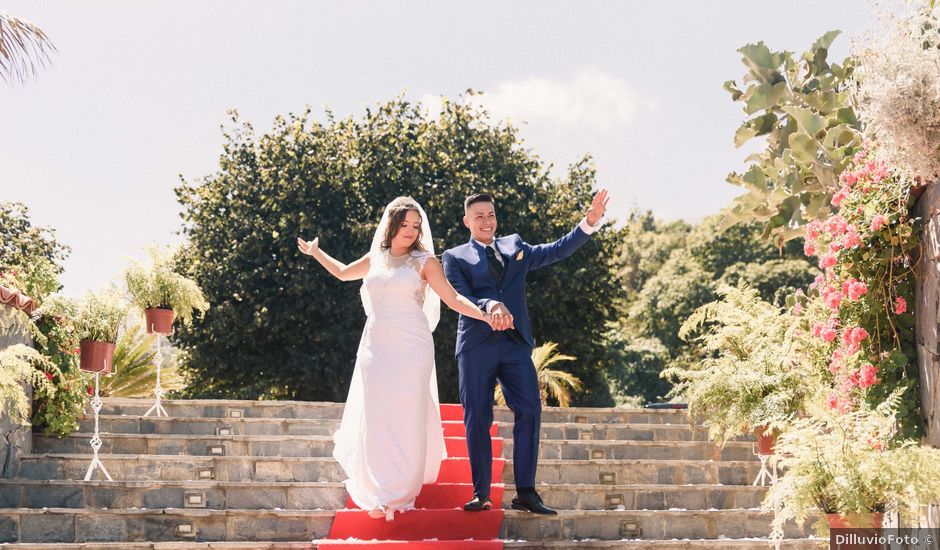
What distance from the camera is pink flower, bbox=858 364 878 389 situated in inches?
230

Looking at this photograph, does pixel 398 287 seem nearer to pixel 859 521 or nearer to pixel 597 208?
pixel 597 208

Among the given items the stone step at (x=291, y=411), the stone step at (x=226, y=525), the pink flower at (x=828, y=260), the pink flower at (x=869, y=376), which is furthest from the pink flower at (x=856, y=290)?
the stone step at (x=291, y=411)

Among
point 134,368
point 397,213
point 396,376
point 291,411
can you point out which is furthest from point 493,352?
point 134,368

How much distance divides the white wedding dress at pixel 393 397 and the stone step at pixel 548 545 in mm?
613

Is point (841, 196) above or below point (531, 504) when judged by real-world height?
above

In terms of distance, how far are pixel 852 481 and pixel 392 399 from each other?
9.15ft

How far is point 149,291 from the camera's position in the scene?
9.37 metres

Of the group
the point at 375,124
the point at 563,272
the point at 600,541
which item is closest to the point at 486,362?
the point at 600,541

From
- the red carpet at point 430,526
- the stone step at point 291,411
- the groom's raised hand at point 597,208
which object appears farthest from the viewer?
the stone step at point 291,411

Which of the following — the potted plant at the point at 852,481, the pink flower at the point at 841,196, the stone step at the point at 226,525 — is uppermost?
the pink flower at the point at 841,196

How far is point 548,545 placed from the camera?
6195 millimetres

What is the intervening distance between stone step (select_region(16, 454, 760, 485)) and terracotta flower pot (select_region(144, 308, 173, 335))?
2.07m

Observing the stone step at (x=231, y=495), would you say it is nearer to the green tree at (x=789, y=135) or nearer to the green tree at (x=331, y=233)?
the green tree at (x=789, y=135)

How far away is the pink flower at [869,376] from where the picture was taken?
19.2 ft
